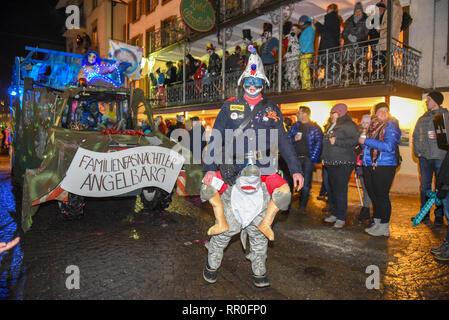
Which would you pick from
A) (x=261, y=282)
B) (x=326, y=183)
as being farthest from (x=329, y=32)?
(x=261, y=282)

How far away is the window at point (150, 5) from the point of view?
19848 mm

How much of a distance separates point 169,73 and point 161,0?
551 centimetres

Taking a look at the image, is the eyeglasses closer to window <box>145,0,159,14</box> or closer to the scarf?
the scarf

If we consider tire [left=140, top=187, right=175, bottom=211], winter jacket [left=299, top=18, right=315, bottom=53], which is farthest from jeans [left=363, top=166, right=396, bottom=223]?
winter jacket [left=299, top=18, right=315, bottom=53]

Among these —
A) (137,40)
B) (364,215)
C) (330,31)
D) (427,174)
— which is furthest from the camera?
(137,40)

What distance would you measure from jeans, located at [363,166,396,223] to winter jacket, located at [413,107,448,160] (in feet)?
4.18

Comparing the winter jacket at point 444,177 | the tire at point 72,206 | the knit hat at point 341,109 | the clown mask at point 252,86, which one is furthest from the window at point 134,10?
the winter jacket at point 444,177

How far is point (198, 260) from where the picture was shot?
13.3ft

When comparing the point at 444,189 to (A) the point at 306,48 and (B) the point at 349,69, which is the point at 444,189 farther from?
(A) the point at 306,48

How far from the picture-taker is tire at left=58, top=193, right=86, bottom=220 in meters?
5.32

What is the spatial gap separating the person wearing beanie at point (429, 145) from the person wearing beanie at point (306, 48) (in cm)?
480

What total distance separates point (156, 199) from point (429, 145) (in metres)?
5.05

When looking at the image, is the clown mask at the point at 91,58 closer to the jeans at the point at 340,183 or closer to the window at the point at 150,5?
the jeans at the point at 340,183
